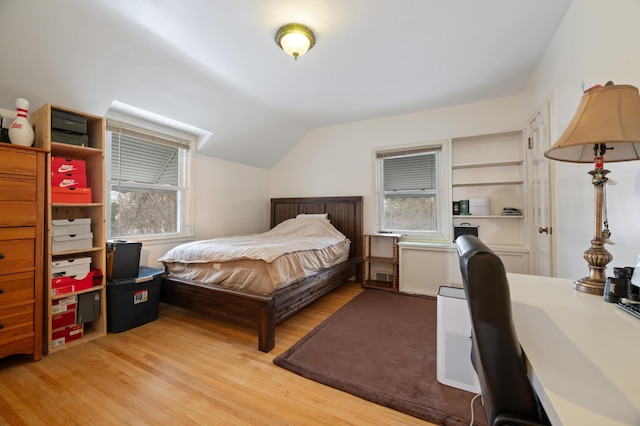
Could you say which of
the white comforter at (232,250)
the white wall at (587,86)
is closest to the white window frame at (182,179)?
the white comforter at (232,250)

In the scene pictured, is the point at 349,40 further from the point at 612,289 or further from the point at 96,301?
the point at 96,301

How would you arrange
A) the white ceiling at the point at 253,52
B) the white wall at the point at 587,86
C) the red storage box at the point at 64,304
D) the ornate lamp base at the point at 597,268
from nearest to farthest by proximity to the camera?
1. the ornate lamp base at the point at 597,268
2. the white wall at the point at 587,86
3. the white ceiling at the point at 253,52
4. the red storage box at the point at 64,304

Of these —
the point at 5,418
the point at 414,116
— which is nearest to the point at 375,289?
the point at 414,116

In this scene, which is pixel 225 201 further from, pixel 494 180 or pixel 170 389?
pixel 494 180

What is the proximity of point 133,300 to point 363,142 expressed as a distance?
3.52 meters

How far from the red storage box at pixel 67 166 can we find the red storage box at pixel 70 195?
13cm

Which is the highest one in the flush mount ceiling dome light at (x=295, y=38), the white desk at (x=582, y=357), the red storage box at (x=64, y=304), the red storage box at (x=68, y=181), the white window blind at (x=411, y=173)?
the flush mount ceiling dome light at (x=295, y=38)

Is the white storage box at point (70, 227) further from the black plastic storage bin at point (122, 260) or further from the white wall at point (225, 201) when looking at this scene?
the white wall at point (225, 201)

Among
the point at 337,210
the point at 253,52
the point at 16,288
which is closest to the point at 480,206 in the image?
the point at 337,210

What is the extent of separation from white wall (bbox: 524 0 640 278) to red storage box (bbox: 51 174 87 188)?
3.56m

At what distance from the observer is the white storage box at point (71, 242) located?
1965mm

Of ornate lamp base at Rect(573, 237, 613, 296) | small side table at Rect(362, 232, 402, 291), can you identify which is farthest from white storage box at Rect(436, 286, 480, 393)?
small side table at Rect(362, 232, 402, 291)

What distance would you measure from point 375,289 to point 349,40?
294 cm

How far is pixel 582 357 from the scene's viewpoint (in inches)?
23.7
